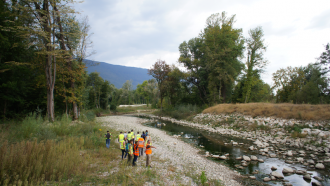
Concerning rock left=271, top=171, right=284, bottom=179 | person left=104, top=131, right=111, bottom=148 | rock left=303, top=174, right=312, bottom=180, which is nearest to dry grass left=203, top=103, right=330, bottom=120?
rock left=303, top=174, right=312, bottom=180

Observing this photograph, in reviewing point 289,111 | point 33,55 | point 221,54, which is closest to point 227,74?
point 221,54

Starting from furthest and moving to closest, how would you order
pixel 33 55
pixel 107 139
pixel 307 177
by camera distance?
pixel 33 55
pixel 107 139
pixel 307 177

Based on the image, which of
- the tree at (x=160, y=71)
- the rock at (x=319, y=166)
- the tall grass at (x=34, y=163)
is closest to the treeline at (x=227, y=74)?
the tree at (x=160, y=71)

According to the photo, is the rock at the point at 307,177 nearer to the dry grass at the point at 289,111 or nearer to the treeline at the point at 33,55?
the dry grass at the point at 289,111

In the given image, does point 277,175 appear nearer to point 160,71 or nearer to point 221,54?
point 221,54

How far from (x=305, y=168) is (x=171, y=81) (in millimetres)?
29289

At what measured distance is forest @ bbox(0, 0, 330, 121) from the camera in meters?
11.4

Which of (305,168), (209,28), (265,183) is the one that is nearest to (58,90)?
(265,183)

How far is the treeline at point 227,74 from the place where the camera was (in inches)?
1059

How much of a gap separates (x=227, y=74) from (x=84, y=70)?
24026 millimetres

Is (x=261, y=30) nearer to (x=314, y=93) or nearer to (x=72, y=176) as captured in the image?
(x=314, y=93)

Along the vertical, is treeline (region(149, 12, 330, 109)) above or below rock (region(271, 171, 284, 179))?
above

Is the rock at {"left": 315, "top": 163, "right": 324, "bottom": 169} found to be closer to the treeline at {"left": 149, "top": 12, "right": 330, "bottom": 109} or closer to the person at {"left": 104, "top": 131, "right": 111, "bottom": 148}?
the person at {"left": 104, "top": 131, "right": 111, "bottom": 148}

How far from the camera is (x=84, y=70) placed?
18.1 metres
